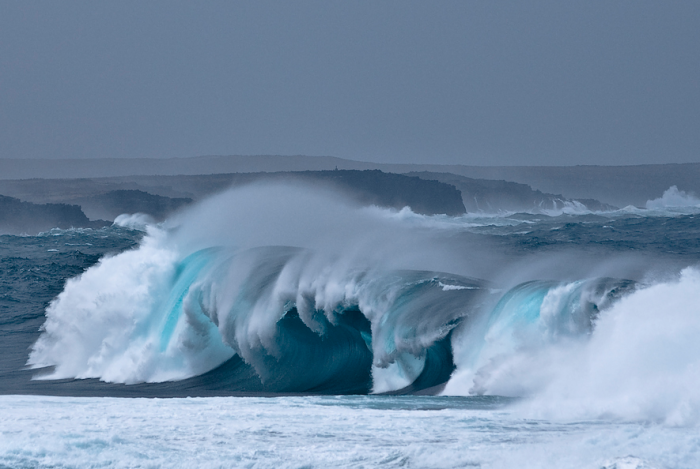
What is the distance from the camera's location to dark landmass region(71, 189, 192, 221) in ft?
210

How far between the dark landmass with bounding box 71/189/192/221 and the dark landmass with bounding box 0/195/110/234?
6821mm

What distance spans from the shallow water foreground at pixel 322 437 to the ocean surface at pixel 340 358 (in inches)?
1.0

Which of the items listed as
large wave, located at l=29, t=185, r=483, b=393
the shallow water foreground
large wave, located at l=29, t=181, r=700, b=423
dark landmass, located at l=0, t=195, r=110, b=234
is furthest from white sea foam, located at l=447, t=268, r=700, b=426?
dark landmass, located at l=0, t=195, r=110, b=234

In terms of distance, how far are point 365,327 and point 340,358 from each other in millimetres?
602

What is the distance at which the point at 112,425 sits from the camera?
6.58 meters

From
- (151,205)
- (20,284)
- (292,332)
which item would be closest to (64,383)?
(292,332)

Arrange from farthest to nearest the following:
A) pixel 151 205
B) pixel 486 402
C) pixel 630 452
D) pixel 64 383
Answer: pixel 151 205 < pixel 64 383 < pixel 486 402 < pixel 630 452

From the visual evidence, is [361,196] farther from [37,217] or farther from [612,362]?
[612,362]

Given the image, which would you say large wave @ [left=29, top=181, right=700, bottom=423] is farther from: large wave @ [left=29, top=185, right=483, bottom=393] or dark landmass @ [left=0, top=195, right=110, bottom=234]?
dark landmass @ [left=0, top=195, right=110, bottom=234]

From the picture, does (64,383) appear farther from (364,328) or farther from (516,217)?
(516,217)

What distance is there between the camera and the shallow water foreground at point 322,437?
5496 millimetres

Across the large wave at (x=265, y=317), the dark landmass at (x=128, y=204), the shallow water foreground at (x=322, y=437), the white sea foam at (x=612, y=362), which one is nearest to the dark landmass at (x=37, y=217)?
the dark landmass at (x=128, y=204)

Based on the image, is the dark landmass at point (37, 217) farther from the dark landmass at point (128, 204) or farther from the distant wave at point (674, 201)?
the distant wave at point (674, 201)

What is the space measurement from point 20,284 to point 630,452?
64.6 feet
